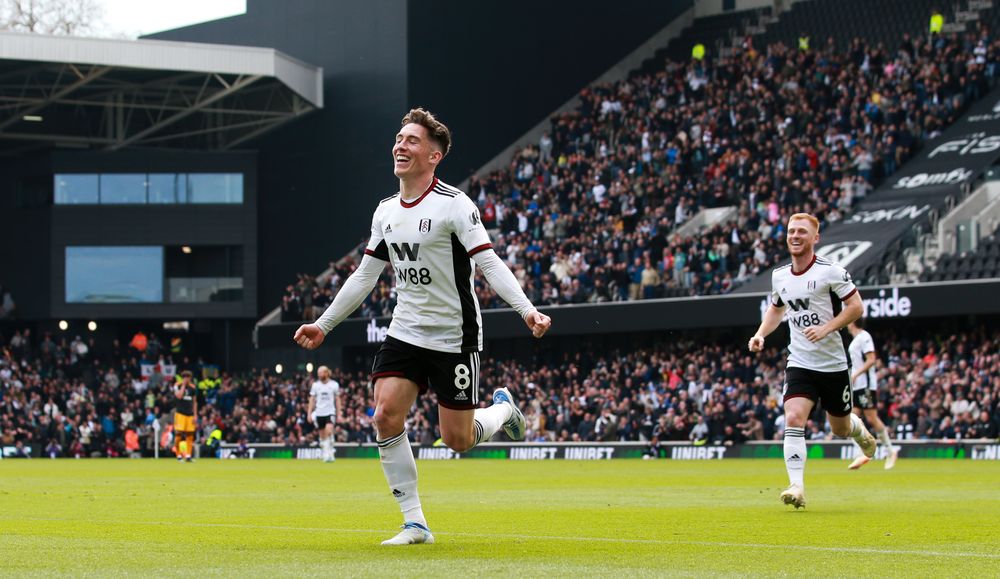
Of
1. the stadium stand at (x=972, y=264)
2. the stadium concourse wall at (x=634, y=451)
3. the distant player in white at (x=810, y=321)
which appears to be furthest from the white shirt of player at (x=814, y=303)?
the stadium stand at (x=972, y=264)

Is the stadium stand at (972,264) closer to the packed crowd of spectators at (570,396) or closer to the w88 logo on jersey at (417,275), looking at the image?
the packed crowd of spectators at (570,396)

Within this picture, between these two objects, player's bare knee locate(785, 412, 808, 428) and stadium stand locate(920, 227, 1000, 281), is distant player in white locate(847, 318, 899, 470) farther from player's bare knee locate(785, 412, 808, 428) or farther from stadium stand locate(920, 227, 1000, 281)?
stadium stand locate(920, 227, 1000, 281)

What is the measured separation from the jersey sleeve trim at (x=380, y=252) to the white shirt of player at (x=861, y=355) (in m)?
14.4

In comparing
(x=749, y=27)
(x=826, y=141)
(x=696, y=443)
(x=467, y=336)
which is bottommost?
(x=696, y=443)

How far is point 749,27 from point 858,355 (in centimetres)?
3285

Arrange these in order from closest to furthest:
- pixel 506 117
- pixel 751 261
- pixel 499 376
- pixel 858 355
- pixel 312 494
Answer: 1. pixel 312 494
2. pixel 858 355
3. pixel 751 261
4. pixel 499 376
5. pixel 506 117

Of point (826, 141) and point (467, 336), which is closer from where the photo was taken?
point (467, 336)

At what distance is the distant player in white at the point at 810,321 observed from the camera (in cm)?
1408

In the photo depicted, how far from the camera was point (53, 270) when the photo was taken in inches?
2264

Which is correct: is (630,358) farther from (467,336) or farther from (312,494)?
(467,336)

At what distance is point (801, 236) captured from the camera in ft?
46.0

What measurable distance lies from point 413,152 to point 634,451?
28.0m

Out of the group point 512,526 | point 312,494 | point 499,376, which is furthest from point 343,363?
point 512,526

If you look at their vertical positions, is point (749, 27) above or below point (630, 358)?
above
